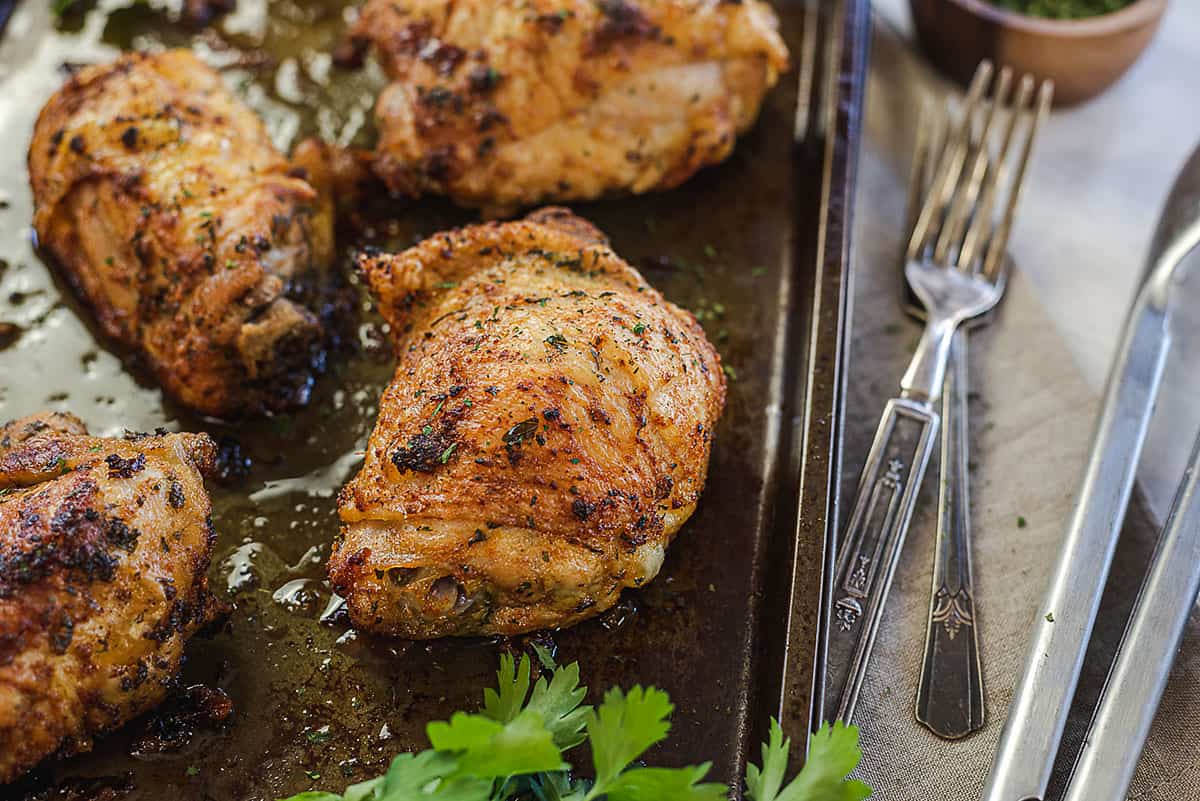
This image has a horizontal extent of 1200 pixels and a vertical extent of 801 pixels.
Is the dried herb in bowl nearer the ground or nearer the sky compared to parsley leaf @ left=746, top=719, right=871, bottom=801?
nearer the sky

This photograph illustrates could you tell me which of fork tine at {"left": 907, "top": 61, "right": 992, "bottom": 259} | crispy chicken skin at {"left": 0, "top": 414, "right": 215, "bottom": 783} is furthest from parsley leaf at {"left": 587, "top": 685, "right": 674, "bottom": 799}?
fork tine at {"left": 907, "top": 61, "right": 992, "bottom": 259}

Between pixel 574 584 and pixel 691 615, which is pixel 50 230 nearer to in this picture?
pixel 574 584

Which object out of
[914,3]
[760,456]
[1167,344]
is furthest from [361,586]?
[914,3]

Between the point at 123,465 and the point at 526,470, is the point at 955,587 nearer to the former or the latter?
the point at 526,470

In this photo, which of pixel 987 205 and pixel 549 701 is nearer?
pixel 549 701

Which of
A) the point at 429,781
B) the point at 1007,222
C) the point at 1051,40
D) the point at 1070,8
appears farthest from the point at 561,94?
the point at 429,781

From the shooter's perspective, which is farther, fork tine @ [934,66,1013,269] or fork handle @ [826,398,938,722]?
fork tine @ [934,66,1013,269]

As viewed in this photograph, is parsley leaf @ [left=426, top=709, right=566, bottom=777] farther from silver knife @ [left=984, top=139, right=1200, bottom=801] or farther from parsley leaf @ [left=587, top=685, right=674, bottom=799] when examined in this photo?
silver knife @ [left=984, top=139, right=1200, bottom=801]
